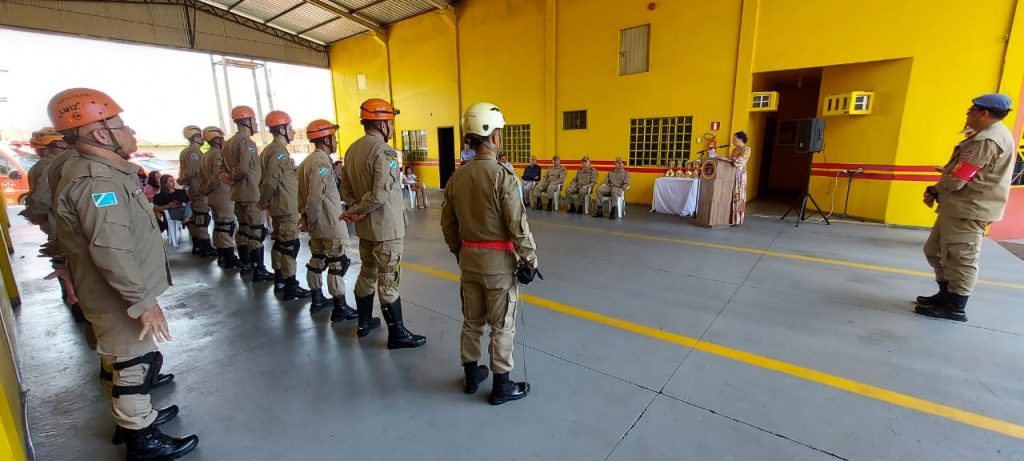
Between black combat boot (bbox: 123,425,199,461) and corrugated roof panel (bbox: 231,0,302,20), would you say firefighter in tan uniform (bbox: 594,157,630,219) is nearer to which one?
black combat boot (bbox: 123,425,199,461)

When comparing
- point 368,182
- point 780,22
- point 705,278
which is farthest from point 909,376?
point 780,22

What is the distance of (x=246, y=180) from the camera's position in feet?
14.5

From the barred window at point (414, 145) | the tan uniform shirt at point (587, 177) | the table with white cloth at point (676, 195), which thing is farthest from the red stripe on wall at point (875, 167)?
the barred window at point (414, 145)

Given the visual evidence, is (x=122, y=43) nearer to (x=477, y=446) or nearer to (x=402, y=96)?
(x=402, y=96)

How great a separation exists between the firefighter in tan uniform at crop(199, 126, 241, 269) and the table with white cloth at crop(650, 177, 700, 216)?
23.7 ft

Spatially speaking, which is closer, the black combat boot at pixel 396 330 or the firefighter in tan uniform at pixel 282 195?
the black combat boot at pixel 396 330

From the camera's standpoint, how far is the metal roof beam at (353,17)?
11992mm

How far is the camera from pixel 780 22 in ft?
23.8

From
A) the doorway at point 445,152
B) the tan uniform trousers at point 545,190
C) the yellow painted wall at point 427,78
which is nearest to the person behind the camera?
the tan uniform trousers at point 545,190

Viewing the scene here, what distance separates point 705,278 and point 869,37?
5485 millimetres

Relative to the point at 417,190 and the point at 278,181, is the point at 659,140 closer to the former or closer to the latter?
the point at 417,190

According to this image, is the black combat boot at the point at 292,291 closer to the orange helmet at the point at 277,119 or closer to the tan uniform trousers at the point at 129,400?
the orange helmet at the point at 277,119

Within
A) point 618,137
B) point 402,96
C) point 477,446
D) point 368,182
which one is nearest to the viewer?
point 477,446

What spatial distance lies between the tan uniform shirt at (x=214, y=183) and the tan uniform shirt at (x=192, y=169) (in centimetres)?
46
